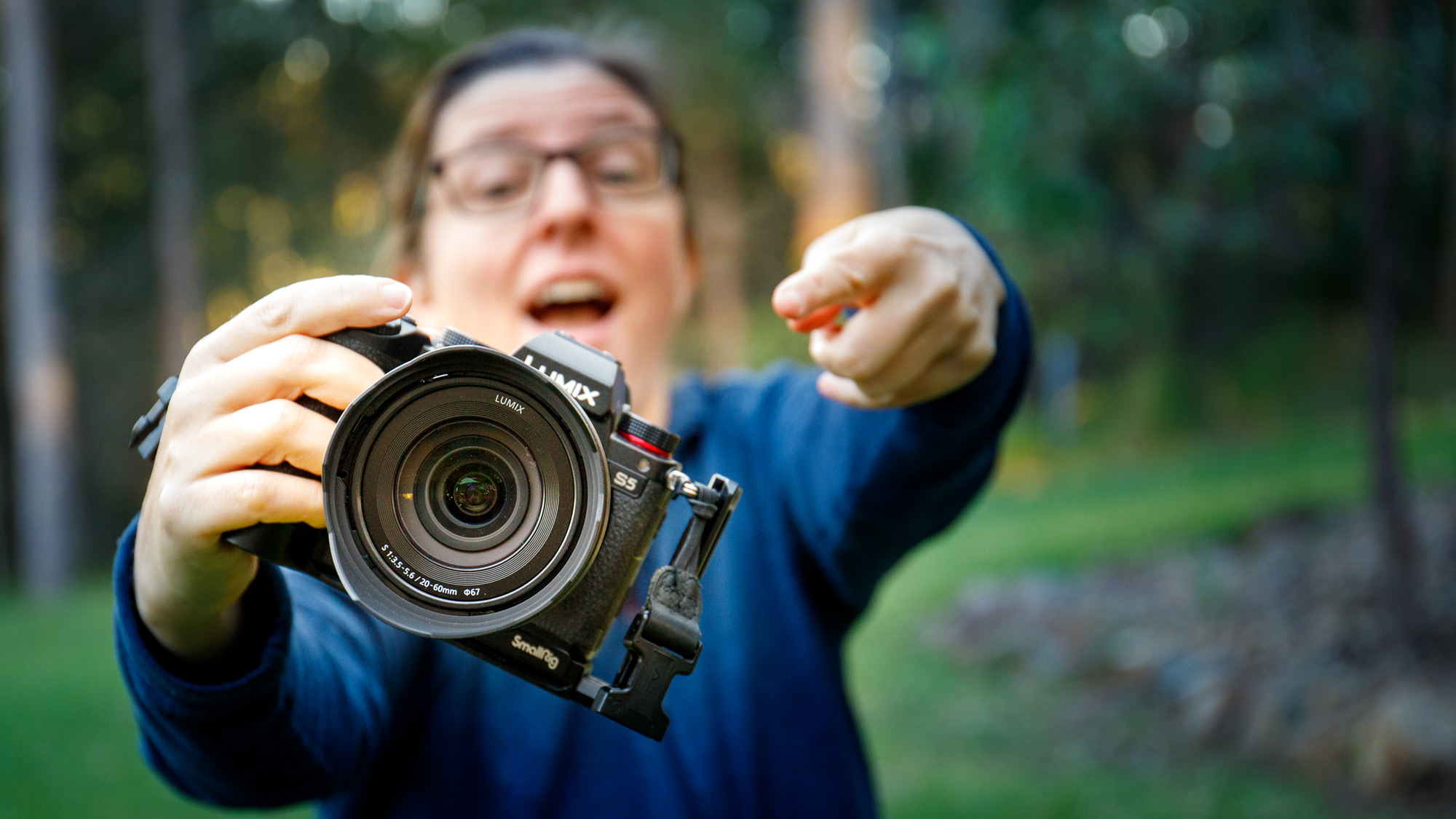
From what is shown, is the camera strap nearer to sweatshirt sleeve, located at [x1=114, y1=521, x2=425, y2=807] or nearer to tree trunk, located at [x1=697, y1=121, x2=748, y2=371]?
sweatshirt sleeve, located at [x1=114, y1=521, x2=425, y2=807]

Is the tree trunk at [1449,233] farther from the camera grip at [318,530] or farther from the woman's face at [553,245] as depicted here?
the camera grip at [318,530]

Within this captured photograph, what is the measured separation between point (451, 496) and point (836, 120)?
783cm

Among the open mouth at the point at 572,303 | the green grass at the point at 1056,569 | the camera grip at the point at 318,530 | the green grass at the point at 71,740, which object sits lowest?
the green grass at the point at 71,740

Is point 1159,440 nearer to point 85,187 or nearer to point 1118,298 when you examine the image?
point 1118,298

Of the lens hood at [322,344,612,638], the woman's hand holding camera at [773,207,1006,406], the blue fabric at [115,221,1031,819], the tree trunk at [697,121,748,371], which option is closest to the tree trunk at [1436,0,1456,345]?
the blue fabric at [115,221,1031,819]

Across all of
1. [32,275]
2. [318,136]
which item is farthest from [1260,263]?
[32,275]

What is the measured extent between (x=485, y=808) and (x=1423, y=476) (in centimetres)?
854

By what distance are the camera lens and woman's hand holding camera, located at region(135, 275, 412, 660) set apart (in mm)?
173

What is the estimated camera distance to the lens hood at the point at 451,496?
4.10 ft

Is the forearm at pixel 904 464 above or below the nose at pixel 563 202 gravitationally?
below

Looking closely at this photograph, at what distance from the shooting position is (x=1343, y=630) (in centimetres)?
558

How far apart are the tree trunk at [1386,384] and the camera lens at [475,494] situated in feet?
16.7

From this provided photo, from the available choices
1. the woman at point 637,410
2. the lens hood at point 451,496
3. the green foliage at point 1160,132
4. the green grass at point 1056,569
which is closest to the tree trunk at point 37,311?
the green grass at point 1056,569

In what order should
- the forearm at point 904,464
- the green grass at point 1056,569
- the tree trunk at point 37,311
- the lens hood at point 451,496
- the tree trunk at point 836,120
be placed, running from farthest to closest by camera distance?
1. the tree trunk at point 37,311
2. the tree trunk at point 836,120
3. the green grass at point 1056,569
4. the forearm at point 904,464
5. the lens hood at point 451,496
